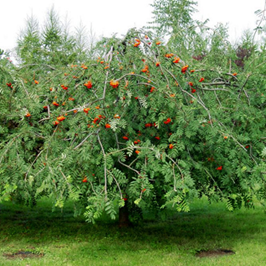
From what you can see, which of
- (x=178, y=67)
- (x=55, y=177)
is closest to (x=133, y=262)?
(x=55, y=177)

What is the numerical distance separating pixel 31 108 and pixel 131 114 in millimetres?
1189

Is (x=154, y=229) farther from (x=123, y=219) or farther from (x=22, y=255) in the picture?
(x=22, y=255)

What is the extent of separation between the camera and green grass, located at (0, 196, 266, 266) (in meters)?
5.02

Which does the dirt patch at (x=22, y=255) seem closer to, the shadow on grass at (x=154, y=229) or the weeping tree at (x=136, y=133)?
the shadow on grass at (x=154, y=229)

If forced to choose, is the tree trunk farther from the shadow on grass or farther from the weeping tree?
the weeping tree

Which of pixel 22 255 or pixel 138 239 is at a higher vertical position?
pixel 138 239

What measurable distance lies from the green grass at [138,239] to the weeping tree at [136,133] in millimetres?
786

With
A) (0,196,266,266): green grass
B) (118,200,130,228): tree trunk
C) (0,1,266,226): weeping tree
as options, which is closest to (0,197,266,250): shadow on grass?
(0,196,266,266): green grass

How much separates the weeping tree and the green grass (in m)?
0.79

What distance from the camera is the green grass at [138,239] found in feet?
16.5

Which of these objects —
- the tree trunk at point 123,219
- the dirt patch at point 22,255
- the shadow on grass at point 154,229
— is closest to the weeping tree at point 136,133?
the dirt patch at point 22,255

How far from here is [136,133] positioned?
455 centimetres

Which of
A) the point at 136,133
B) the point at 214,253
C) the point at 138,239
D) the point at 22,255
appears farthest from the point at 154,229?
the point at 136,133

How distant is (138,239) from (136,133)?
228cm
